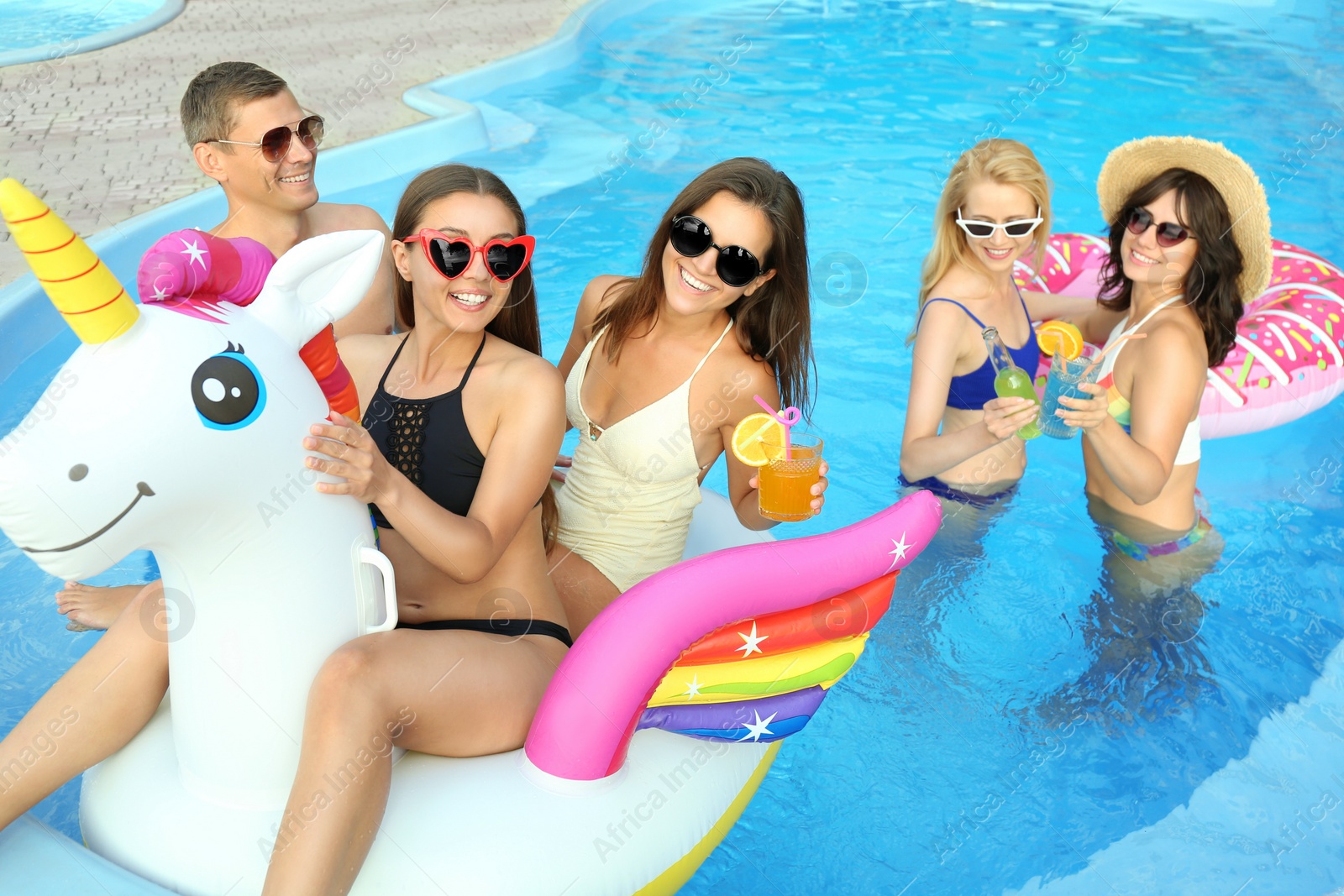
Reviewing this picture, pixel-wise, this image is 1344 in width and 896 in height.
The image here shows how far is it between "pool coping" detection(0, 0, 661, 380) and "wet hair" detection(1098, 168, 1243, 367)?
3983mm

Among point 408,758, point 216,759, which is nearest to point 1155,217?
point 408,758

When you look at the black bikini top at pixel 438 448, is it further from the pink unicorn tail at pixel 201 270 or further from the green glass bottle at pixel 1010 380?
the green glass bottle at pixel 1010 380

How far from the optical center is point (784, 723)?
7.13 ft

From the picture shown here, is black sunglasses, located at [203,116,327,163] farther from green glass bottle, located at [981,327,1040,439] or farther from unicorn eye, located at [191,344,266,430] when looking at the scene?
green glass bottle, located at [981,327,1040,439]

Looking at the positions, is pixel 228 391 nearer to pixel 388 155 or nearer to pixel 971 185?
pixel 971 185

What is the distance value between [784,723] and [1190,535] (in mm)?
1753

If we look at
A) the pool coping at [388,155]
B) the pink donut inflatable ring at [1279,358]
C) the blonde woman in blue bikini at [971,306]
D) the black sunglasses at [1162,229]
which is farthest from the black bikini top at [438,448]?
the pool coping at [388,155]

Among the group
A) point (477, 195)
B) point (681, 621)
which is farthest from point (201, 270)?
point (681, 621)

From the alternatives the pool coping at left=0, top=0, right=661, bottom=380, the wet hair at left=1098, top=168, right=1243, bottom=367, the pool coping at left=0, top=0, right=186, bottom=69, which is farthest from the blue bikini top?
the pool coping at left=0, top=0, right=186, bottom=69

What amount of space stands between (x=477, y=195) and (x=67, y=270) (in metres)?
0.92

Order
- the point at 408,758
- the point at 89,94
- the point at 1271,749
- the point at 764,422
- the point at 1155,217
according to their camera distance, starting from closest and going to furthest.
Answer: the point at 408,758
the point at 764,422
the point at 1155,217
the point at 1271,749
the point at 89,94

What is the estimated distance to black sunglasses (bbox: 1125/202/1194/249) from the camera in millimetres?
2891

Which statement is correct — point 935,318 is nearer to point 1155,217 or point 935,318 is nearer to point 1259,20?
point 1155,217

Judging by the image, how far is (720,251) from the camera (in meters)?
2.42
